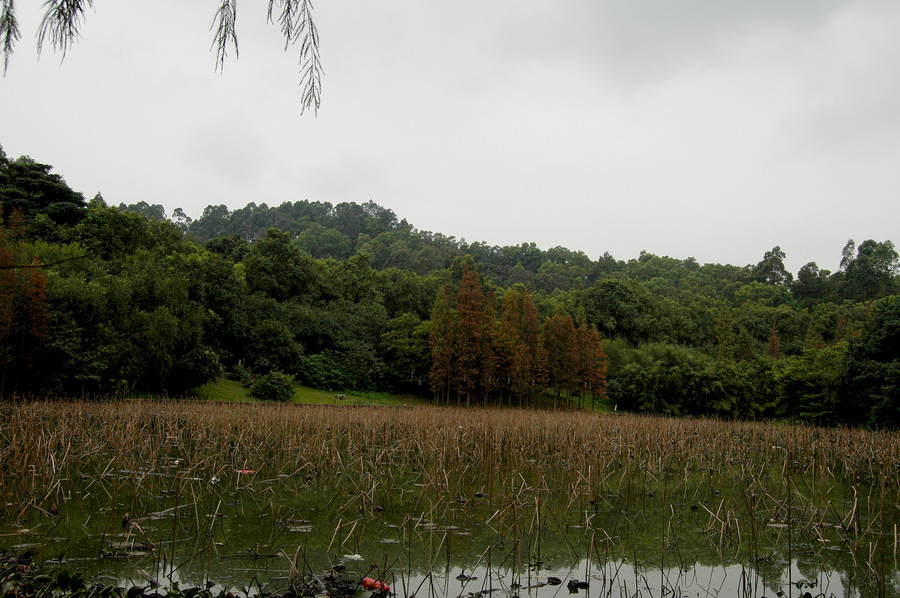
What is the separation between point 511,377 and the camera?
127 ft

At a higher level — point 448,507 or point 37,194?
point 37,194

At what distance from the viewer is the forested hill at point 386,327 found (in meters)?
21.8

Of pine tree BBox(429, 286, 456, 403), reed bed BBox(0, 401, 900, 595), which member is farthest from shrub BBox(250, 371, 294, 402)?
reed bed BBox(0, 401, 900, 595)

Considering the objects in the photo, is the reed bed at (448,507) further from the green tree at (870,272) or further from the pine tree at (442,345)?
the green tree at (870,272)

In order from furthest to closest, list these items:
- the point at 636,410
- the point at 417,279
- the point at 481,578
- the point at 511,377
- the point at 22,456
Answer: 1. the point at 417,279
2. the point at 636,410
3. the point at 511,377
4. the point at 22,456
5. the point at 481,578

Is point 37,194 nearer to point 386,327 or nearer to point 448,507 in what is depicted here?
point 386,327

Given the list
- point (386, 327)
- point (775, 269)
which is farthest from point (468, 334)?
point (775, 269)

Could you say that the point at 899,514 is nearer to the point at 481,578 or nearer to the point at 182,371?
the point at 481,578

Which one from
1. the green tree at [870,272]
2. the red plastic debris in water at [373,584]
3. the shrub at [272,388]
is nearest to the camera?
the red plastic debris in water at [373,584]

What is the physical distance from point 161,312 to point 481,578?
2387 cm

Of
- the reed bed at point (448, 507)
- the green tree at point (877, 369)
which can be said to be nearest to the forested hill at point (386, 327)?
the green tree at point (877, 369)

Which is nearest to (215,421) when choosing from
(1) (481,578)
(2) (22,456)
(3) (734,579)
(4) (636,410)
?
(2) (22,456)

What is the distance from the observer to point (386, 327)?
42.1 m

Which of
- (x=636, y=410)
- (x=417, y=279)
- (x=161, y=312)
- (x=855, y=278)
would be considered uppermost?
(x=855, y=278)
